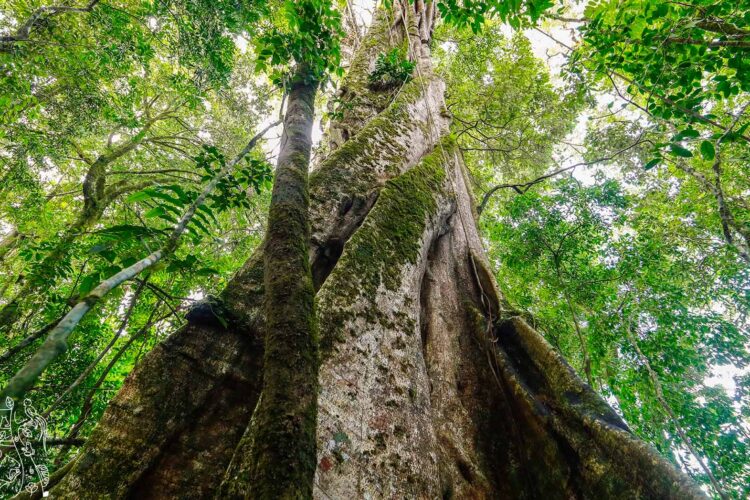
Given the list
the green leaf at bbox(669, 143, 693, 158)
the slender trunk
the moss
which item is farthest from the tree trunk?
the green leaf at bbox(669, 143, 693, 158)

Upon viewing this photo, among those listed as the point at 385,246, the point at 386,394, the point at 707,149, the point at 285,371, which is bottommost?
the point at 285,371

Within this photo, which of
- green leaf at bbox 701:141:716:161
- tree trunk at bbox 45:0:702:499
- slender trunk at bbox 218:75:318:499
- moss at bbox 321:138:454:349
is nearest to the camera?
slender trunk at bbox 218:75:318:499

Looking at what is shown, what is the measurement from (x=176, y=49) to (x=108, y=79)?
9.17 feet

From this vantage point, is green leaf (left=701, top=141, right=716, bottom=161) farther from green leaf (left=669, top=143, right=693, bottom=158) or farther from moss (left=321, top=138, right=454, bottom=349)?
moss (left=321, top=138, right=454, bottom=349)

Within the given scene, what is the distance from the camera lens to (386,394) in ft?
5.76

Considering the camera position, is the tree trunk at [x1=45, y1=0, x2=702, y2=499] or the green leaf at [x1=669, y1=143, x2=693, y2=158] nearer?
the tree trunk at [x1=45, y1=0, x2=702, y2=499]

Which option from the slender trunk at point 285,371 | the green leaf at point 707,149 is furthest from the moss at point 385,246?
the green leaf at point 707,149

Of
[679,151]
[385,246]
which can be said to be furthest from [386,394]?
[679,151]

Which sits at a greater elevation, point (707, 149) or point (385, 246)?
point (707, 149)

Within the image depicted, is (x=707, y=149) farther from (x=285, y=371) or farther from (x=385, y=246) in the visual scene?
(x=285, y=371)

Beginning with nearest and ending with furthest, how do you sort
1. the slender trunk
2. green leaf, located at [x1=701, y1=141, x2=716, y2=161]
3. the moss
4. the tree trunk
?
the slender trunk, the tree trunk, green leaf, located at [x1=701, y1=141, x2=716, y2=161], the moss

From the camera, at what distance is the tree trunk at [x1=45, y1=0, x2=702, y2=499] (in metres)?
1.43

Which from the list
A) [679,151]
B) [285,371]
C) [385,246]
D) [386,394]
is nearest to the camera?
[285,371]

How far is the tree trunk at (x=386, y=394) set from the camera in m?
1.43
